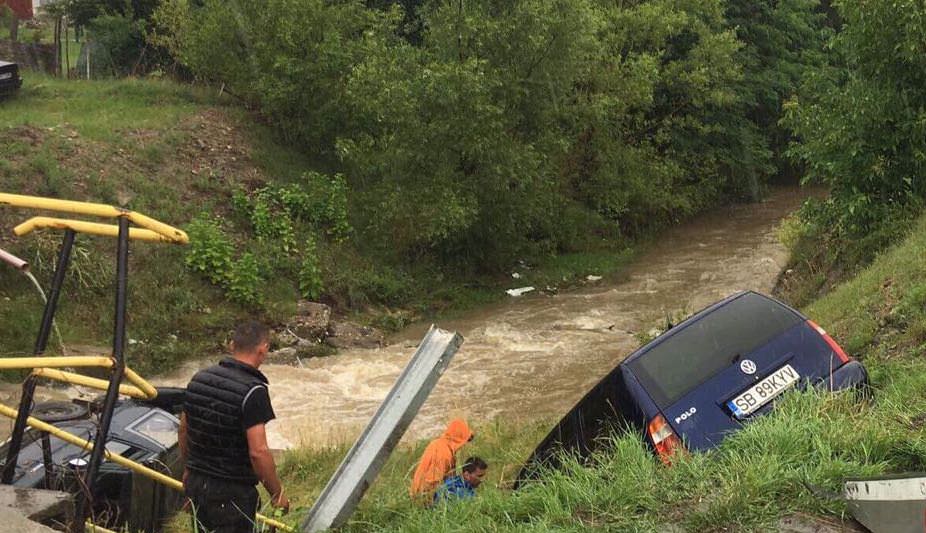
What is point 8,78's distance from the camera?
20.6m

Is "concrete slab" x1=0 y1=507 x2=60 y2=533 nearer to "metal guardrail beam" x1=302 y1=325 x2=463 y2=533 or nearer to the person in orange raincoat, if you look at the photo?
"metal guardrail beam" x1=302 y1=325 x2=463 y2=533

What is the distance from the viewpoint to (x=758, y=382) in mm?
5566

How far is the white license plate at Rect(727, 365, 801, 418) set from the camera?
17.8 feet

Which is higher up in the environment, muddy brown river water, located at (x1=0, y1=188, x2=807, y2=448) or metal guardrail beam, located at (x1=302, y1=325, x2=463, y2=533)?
metal guardrail beam, located at (x1=302, y1=325, x2=463, y2=533)

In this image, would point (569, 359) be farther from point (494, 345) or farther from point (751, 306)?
point (751, 306)

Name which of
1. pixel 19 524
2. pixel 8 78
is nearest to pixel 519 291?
pixel 8 78

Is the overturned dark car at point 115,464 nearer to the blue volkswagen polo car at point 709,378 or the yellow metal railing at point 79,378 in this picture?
the yellow metal railing at point 79,378

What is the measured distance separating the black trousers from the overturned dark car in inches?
22.5

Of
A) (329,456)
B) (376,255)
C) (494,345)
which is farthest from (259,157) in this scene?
(329,456)

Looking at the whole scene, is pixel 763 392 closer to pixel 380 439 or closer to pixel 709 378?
pixel 709 378

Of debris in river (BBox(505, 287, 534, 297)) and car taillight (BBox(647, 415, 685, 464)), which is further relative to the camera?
debris in river (BBox(505, 287, 534, 297))

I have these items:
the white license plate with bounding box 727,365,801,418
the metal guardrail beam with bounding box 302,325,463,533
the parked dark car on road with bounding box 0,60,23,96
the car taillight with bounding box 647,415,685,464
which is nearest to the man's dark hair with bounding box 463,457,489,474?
the car taillight with bounding box 647,415,685,464

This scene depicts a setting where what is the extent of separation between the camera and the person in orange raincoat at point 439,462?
518cm

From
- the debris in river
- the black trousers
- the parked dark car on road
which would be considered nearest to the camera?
the black trousers
